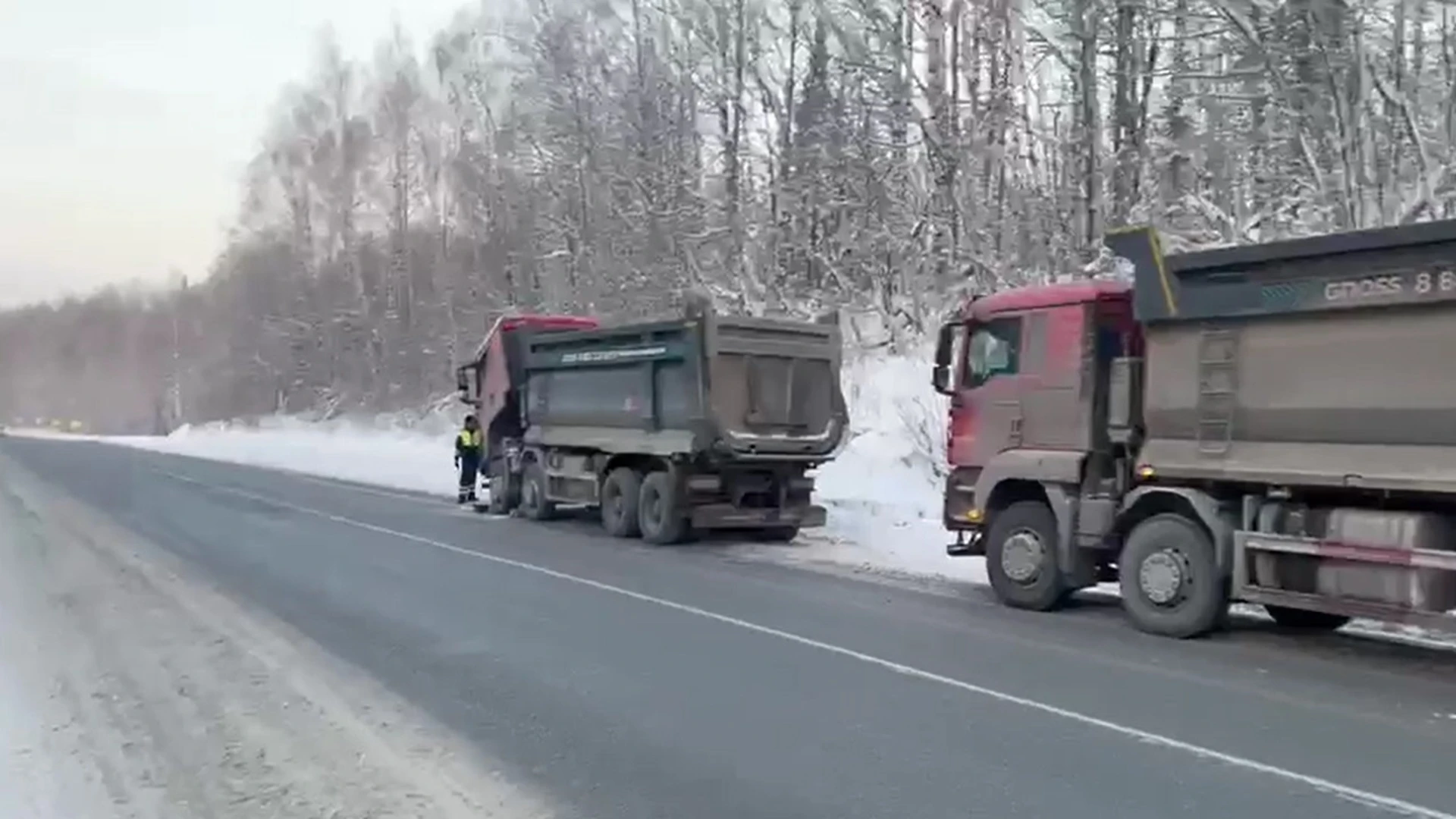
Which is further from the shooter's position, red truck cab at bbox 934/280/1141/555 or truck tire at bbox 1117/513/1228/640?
red truck cab at bbox 934/280/1141/555

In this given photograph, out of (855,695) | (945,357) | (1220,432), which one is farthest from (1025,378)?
(855,695)

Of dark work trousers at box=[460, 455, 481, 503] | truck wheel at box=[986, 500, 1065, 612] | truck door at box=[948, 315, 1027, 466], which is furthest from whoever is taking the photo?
dark work trousers at box=[460, 455, 481, 503]

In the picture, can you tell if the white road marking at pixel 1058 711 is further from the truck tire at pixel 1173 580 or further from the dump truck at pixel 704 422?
the dump truck at pixel 704 422

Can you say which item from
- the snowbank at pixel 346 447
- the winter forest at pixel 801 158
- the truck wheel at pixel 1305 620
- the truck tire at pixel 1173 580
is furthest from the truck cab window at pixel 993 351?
the snowbank at pixel 346 447

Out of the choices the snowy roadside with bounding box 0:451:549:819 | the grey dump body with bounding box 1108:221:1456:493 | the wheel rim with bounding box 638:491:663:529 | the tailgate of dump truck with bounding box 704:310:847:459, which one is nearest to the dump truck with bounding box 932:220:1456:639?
the grey dump body with bounding box 1108:221:1456:493

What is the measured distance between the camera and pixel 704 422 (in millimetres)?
16656

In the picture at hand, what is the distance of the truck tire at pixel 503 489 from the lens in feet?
72.4

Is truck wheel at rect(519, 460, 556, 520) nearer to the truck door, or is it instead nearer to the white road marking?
the white road marking

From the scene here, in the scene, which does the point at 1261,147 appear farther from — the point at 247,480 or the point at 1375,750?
the point at 247,480

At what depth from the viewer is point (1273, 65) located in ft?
66.4

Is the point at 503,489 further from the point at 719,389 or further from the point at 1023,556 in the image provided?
the point at 1023,556

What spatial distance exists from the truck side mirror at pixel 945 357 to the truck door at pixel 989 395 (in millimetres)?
128

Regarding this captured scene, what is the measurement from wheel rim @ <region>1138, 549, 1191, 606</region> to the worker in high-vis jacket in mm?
14845

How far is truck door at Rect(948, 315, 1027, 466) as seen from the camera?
466 inches
